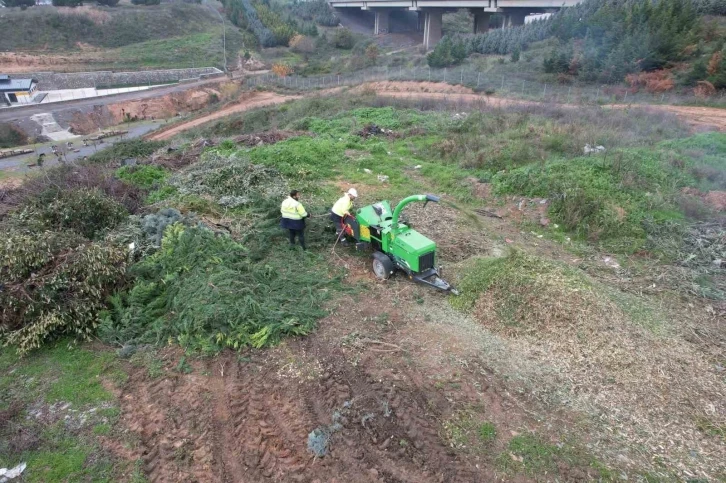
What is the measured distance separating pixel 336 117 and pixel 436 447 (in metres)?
18.6

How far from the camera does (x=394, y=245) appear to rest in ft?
27.1

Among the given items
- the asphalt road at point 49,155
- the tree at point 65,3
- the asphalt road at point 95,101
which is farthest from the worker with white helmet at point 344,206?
the tree at point 65,3

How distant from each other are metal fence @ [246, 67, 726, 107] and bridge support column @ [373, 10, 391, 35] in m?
33.5

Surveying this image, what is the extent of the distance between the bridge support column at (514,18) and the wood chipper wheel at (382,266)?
5006 centimetres

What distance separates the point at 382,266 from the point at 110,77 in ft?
171

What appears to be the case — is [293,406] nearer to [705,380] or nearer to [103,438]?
[103,438]

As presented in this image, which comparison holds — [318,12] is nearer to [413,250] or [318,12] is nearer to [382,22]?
[382,22]

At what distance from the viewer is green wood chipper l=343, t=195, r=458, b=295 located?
7.93 meters

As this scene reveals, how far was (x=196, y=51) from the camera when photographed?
2276 inches

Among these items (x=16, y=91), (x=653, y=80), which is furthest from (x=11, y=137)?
(x=653, y=80)

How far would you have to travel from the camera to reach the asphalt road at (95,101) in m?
37.2

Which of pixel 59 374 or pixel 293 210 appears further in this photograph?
pixel 293 210

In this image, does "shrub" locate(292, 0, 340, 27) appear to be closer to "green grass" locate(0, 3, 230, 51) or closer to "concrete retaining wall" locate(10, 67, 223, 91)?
"green grass" locate(0, 3, 230, 51)

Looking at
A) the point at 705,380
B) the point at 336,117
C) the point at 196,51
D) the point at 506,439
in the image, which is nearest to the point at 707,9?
the point at 336,117
